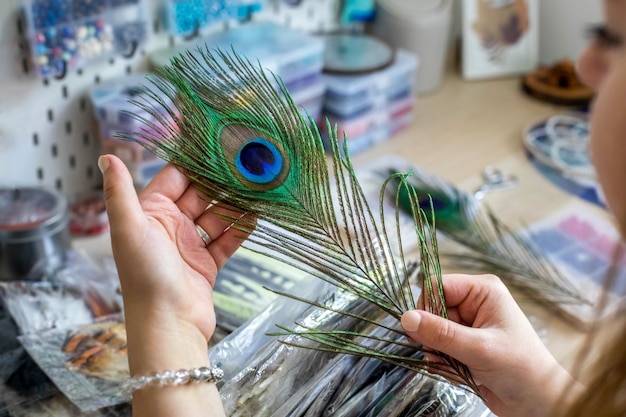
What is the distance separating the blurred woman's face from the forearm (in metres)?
0.34

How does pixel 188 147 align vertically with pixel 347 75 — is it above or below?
above

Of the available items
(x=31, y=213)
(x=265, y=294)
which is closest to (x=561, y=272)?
(x=265, y=294)

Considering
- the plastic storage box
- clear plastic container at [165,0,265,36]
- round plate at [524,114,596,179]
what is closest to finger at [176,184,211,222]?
Answer: the plastic storage box

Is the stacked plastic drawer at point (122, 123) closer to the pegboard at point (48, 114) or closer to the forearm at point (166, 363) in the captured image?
the pegboard at point (48, 114)

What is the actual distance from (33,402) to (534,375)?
489 mm

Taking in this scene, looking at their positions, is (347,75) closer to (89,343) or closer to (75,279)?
(75,279)

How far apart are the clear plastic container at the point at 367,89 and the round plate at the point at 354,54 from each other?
1 centimetres

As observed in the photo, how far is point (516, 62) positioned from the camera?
1639 mm

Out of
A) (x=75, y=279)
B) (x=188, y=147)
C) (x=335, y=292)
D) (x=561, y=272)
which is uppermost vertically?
(x=188, y=147)

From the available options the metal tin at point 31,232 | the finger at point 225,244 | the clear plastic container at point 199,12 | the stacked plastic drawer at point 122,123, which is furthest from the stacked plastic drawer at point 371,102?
the finger at point 225,244

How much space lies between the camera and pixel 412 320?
0.55 meters

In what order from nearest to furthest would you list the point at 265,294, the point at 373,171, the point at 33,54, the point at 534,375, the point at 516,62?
the point at 534,375 → the point at 265,294 → the point at 33,54 → the point at 373,171 → the point at 516,62

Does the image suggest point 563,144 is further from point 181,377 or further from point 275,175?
point 181,377

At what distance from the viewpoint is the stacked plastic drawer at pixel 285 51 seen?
1.14 metres
